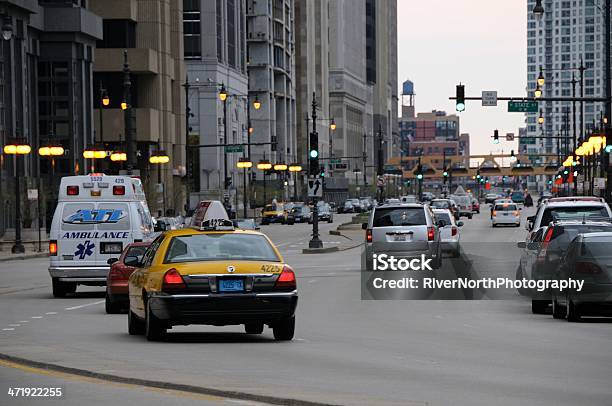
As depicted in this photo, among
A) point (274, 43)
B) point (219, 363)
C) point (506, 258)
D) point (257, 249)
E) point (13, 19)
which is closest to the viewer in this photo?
point (219, 363)

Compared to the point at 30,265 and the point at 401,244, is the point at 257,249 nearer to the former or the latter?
the point at 401,244

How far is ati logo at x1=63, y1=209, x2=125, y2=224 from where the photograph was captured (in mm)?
30375

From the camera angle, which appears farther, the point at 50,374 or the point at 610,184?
the point at 610,184

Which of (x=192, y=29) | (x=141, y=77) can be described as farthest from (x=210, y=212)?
(x=192, y=29)

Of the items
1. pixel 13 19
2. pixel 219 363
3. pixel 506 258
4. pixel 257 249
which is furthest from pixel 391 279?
pixel 13 19

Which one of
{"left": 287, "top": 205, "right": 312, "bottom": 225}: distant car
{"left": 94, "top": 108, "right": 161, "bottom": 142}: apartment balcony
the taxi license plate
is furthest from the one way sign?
{"left": 94, "top": 108, "right": 161, "bottom": 142}: apartment balcony

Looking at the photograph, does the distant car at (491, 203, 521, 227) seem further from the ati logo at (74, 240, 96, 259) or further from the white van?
the ati logo at (74, 240, 96, 259)

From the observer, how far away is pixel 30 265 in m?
49.2

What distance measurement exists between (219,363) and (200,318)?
6.54ft

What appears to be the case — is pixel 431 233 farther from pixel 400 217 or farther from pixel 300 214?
pixel 300 214

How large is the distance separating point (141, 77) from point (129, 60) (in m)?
3.92

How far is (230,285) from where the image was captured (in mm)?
17391

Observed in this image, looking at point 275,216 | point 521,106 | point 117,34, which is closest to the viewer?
point 521,106

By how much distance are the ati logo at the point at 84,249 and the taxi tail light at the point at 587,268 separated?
1224 cm
